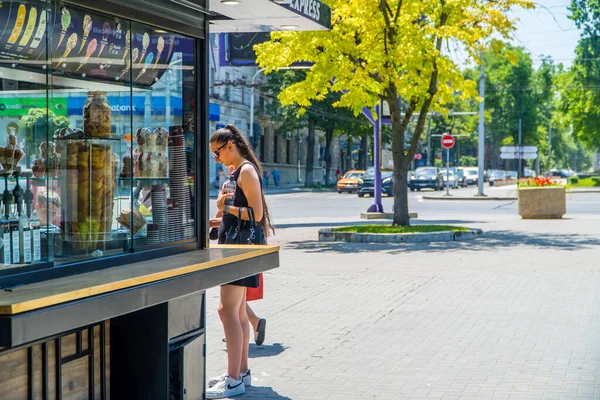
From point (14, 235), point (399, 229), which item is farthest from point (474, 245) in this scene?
point (14, 235)

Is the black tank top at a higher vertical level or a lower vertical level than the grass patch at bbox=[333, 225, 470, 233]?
higher

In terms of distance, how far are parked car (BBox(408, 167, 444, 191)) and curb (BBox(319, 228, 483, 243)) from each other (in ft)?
128

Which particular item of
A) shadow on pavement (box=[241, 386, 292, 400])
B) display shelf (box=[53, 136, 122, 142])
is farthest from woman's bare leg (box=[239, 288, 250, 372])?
display shelf (box=[53, 136, 122, 142])

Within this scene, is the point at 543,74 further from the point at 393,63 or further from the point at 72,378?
the point at 72,378

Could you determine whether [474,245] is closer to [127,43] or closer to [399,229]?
[399,229]

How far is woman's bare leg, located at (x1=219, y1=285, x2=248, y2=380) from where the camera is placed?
21.0ft

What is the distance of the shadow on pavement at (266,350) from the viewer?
7.89 m

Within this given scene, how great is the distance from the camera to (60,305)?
12.2 feet

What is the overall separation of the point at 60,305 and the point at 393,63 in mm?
16967

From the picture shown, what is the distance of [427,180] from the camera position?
5903 cm

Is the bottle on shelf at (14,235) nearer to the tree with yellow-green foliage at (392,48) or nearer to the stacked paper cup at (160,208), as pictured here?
the stacked paper cup at (160,208)

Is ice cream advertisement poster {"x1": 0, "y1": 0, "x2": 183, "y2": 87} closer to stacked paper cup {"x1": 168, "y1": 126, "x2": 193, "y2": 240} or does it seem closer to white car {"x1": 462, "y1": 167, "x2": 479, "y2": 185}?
stacked paper cup {"x1": 168, "y1": 126, "x2": 193, "y2": 240}

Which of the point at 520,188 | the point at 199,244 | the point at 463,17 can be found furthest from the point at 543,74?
the point at 199,244

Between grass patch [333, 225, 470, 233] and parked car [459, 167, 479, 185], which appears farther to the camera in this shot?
parked car [459, 167, 479, 185]
